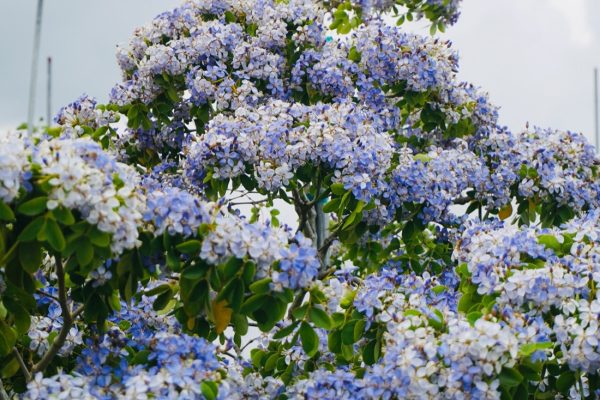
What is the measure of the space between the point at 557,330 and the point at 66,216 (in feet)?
8.03

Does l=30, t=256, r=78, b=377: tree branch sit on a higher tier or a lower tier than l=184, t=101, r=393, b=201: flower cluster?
lower

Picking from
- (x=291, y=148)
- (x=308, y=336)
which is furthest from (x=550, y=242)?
(x=291, y=148)

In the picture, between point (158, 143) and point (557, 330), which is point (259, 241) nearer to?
point (557, 330)

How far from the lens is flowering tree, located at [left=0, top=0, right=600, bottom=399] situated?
13.9 feet

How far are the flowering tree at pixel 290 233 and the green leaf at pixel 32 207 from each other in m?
0.01

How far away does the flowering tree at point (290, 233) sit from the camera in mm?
4234

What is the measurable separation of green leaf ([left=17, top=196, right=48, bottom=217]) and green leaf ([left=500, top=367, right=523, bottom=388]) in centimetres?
219

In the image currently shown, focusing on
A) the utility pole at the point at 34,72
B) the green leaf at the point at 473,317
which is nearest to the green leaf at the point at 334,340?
the green leaf at the point at 473,317

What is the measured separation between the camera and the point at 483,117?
26.6 ft

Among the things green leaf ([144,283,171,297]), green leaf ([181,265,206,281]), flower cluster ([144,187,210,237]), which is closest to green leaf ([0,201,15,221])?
flower cluster ([144,187,210,237])

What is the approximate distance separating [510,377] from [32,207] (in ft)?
7.39

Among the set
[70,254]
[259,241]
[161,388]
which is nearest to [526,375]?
[259,241]

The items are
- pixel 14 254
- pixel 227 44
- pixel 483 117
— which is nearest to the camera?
pixel 14 254

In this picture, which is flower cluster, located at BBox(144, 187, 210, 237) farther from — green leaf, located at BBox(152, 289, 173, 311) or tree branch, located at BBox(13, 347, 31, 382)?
tree branch, located at BBox(13, 347, 31, 382)
